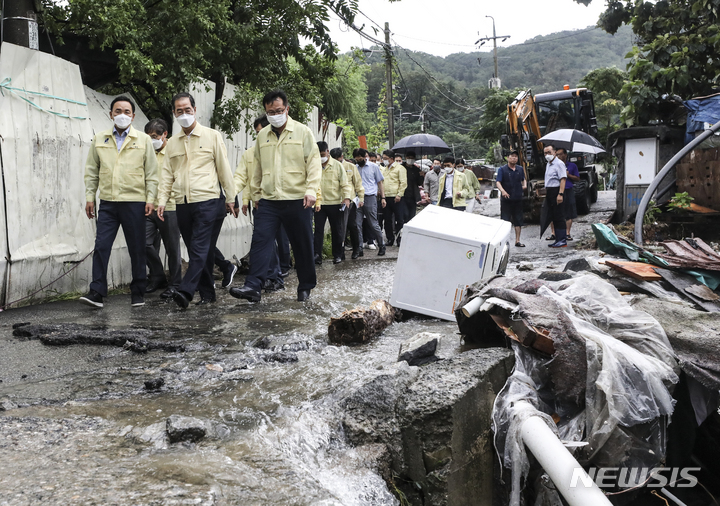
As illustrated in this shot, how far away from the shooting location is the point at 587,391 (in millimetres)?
2939

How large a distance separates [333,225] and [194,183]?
4132mm

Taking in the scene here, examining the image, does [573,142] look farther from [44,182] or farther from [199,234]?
[44,182]

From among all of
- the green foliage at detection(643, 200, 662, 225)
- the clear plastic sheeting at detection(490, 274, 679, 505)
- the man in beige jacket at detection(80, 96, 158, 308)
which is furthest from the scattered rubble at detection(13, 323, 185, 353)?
the green foliage at detection(643, 200, 662, 225)

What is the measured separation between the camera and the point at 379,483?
2451mm

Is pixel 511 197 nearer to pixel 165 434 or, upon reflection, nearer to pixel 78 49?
pixel 78 49

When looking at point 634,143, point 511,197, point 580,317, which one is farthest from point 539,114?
point 580,317

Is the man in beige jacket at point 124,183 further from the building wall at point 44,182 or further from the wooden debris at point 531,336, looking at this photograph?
the wooden debris at point 531,336

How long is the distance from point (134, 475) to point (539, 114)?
1579 centimetres

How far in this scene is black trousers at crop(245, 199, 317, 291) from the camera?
5770 mm

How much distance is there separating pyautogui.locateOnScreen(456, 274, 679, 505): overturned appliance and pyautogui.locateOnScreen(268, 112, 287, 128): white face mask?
3.19 metres

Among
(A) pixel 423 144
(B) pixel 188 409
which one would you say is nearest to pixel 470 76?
(A) pixel 423 144

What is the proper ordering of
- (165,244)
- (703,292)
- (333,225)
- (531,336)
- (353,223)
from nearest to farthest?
(531,336), (703,292), (165,244), (333,225), (353,223)

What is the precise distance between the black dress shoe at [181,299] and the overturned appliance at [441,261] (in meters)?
1.86

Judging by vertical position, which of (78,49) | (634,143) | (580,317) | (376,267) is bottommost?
(376,267)
